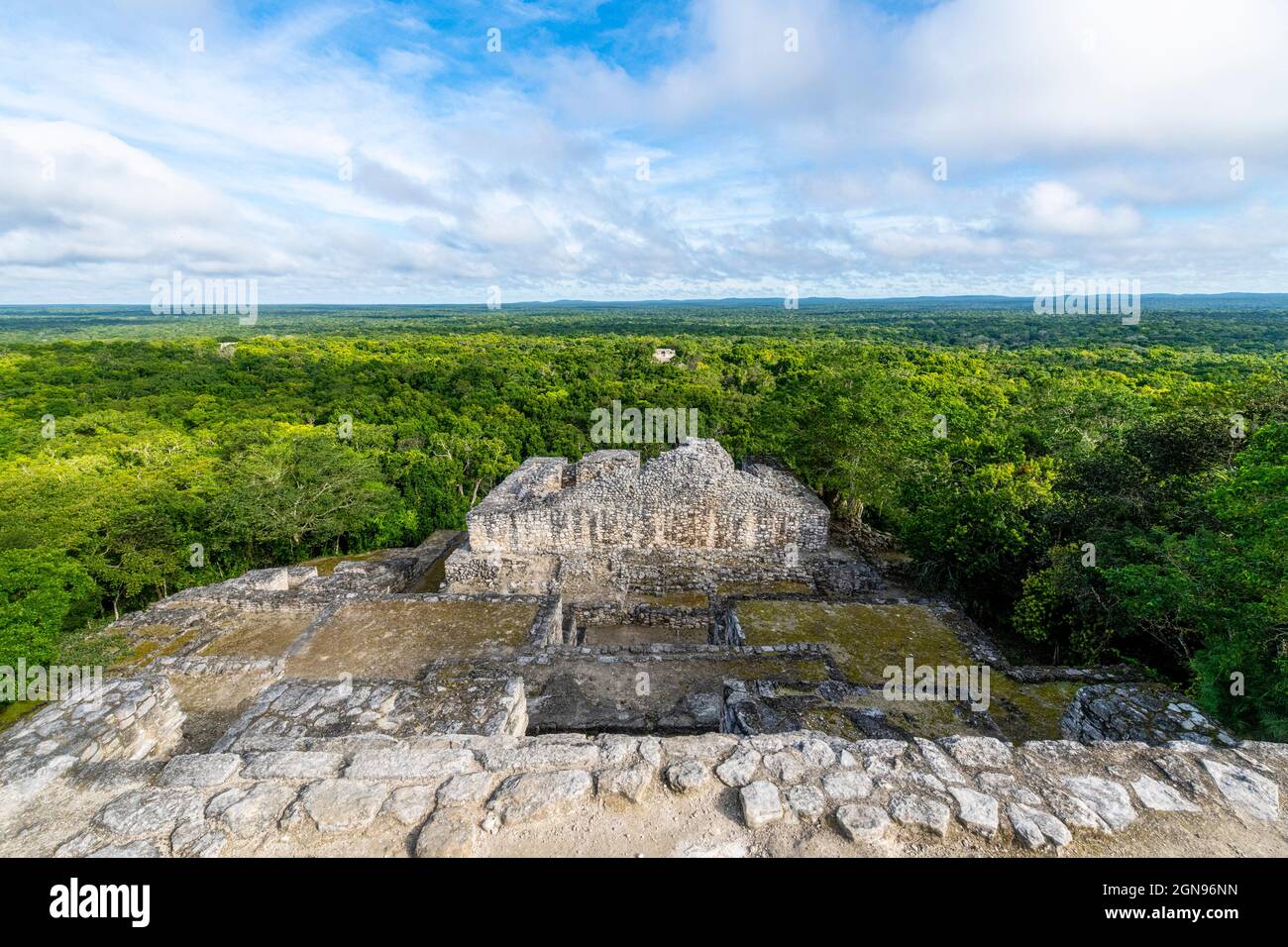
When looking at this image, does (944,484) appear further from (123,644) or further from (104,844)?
(123,644)

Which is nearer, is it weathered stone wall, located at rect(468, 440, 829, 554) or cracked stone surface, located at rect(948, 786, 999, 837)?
cracked stone surface, located at rect(948, 786, 999, 837)

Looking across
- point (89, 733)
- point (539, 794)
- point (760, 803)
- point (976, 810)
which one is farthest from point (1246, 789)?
point (89, 733)

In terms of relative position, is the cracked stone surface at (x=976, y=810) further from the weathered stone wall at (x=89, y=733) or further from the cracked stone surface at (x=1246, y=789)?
the weathered stone wall at (x=89, y=733)

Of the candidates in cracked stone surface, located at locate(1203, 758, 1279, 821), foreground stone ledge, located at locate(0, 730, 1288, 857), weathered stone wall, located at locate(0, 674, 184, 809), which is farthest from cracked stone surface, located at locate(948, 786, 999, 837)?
weathered stone wall, located at locate(0, 674, 184, 809)

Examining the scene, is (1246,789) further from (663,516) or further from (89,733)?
(663,516)

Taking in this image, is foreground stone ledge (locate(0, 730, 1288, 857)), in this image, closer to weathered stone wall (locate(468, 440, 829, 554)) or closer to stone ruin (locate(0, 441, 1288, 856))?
stone ruin (locate(0, 441, 1288, 856))

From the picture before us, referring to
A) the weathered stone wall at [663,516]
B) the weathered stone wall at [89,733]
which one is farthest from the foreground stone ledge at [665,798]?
the weathered stone wall at [663,516]

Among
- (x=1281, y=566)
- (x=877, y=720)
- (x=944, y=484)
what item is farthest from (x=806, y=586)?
(x=1281, y=566)

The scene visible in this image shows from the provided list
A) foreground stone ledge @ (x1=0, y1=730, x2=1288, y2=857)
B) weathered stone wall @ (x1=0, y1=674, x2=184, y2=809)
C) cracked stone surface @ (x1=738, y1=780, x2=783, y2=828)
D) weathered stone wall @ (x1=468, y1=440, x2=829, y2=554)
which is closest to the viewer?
foreground stone ledge @ (x1=0, y1=730, x2=1288, y2=857)
